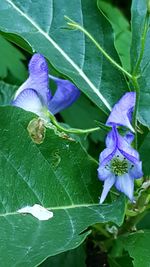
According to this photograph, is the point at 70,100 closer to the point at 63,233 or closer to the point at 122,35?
the point at 63,233

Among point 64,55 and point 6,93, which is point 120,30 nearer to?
point 6,93

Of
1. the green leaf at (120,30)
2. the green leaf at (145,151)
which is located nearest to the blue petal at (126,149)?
the green leaf at (145,151)

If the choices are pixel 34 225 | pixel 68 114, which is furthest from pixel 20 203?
pixel 68 114

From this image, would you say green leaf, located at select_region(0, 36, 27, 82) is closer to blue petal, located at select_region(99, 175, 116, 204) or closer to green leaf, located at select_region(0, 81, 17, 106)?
green leaf, located at select_region(0, 81, 17, 106)

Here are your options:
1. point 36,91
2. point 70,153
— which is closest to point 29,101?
point 36,91

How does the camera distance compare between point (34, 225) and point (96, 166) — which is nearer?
point (34, 225)
